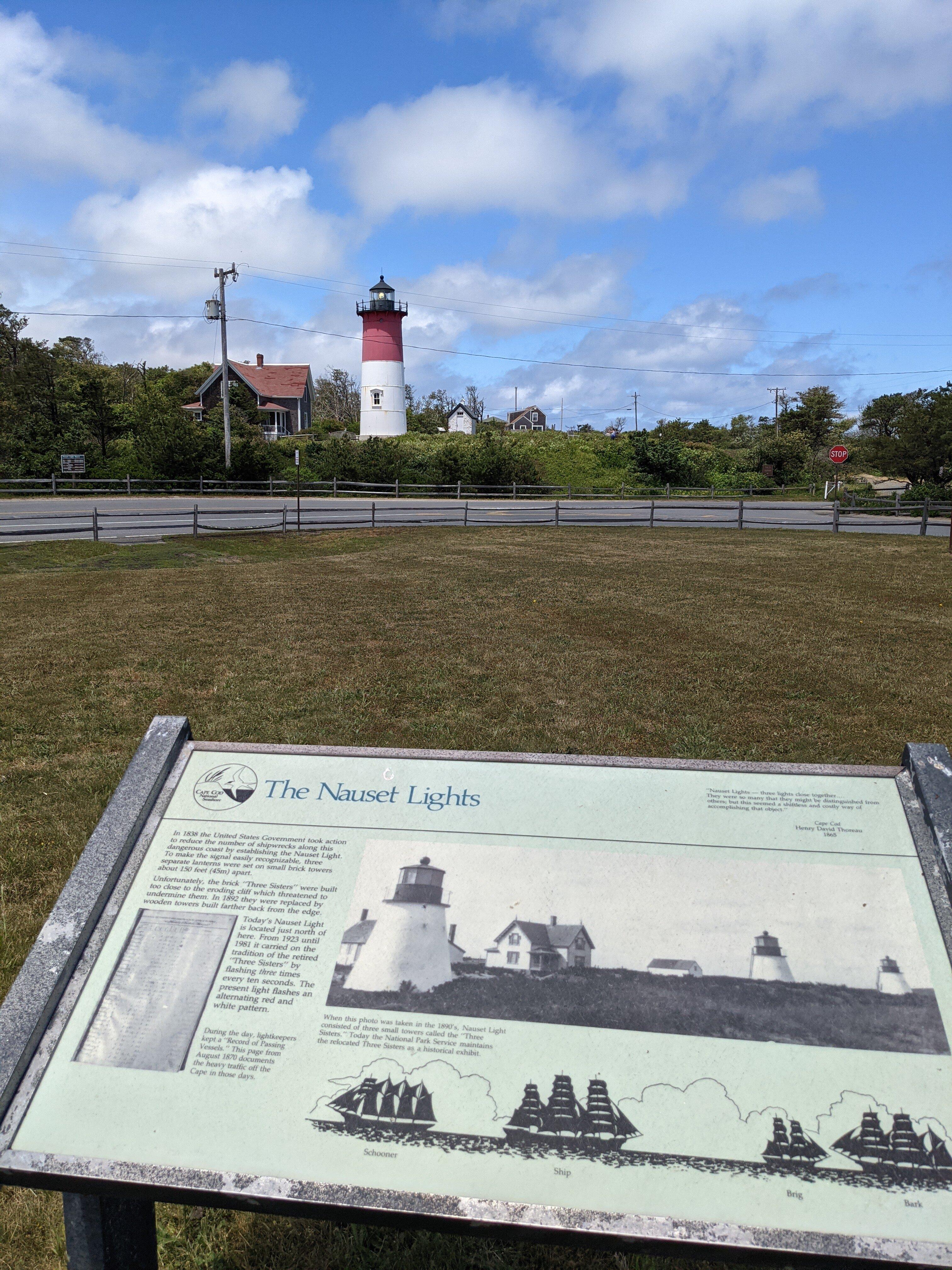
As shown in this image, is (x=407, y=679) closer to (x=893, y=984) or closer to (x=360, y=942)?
(x=360, y=942)

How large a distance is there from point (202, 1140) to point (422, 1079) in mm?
438

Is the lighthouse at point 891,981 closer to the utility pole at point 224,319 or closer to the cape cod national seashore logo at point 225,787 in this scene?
the cape cod national seashore logo at point 225,787

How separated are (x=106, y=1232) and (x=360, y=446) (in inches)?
1812

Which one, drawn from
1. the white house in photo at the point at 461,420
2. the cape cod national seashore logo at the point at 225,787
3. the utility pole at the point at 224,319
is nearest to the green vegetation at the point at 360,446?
the utility pole at the point at 224,319

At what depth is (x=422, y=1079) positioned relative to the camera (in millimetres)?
1787

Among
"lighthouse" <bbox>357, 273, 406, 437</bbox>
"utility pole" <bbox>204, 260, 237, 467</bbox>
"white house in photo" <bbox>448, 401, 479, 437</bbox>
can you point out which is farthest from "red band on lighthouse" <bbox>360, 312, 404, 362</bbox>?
"white house in photo" <bbox>448, 401, 479, 437</bbox>

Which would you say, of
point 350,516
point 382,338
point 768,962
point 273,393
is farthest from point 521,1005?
point 273,393

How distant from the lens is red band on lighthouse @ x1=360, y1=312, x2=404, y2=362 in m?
55.4

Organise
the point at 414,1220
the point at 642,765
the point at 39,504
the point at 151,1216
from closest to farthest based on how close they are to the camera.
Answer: the point at 414,1220
the point at 151,1216
the point at 642,765
the point at 39,504

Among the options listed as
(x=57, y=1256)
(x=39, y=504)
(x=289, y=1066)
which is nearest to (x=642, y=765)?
(x=289, y=1066)

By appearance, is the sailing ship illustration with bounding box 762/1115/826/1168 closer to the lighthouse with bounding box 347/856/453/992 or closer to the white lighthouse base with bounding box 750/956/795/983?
the white lighthouse base with bounding box 750/956/795/983

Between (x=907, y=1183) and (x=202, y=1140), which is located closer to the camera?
(x=907, y=1183)

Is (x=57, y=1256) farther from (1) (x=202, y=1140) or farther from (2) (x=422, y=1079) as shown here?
(2) (x=422, y=1079)

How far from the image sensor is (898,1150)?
5.48 ft
